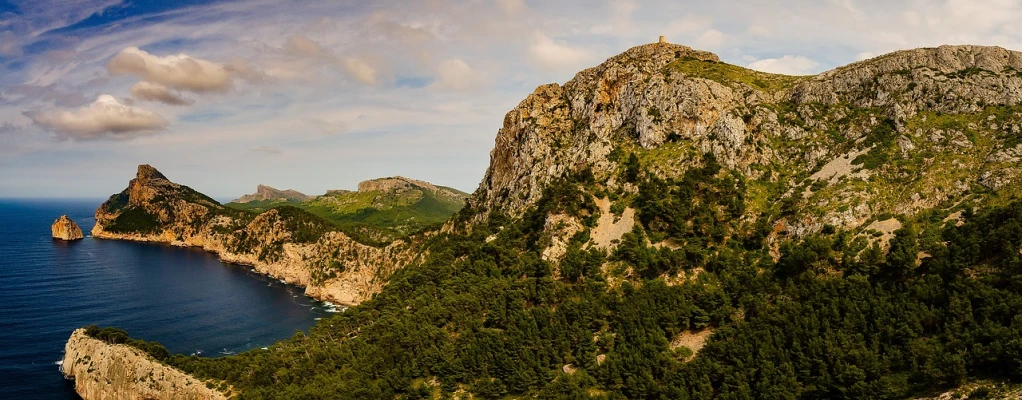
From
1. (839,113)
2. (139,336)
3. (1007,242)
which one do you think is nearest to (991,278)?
(1007,242)

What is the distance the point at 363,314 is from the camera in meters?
116

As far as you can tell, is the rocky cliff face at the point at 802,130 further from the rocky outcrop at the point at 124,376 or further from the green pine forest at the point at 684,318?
the rocky outcrop at the point at 124,376

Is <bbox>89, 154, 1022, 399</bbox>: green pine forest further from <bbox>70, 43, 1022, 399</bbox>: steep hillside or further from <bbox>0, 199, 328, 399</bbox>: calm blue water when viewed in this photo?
<bbox>0, 199, 328, 399</bbox>: calm blue water

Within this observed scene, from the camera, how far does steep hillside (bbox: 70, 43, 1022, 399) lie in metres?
62.9

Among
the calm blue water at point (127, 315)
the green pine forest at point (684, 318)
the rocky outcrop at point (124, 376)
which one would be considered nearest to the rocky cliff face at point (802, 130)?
the green pine forest at point (684, 318)

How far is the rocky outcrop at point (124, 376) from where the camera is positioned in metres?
91.3

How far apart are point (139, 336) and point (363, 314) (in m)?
66.3

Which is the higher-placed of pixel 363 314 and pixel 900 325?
pixel 900 325

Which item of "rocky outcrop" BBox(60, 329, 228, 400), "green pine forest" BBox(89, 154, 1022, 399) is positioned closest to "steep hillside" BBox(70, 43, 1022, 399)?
"green pine forest" BBox(89, 154, 1022, 399)

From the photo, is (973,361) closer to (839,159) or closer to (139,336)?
(839,159)

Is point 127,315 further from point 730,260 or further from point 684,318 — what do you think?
point 730,260

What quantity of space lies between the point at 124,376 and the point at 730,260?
390ft

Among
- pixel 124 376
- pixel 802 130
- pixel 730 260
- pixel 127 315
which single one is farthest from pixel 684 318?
pixel 127 315

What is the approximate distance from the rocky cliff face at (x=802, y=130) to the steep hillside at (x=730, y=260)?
1.45 ft
